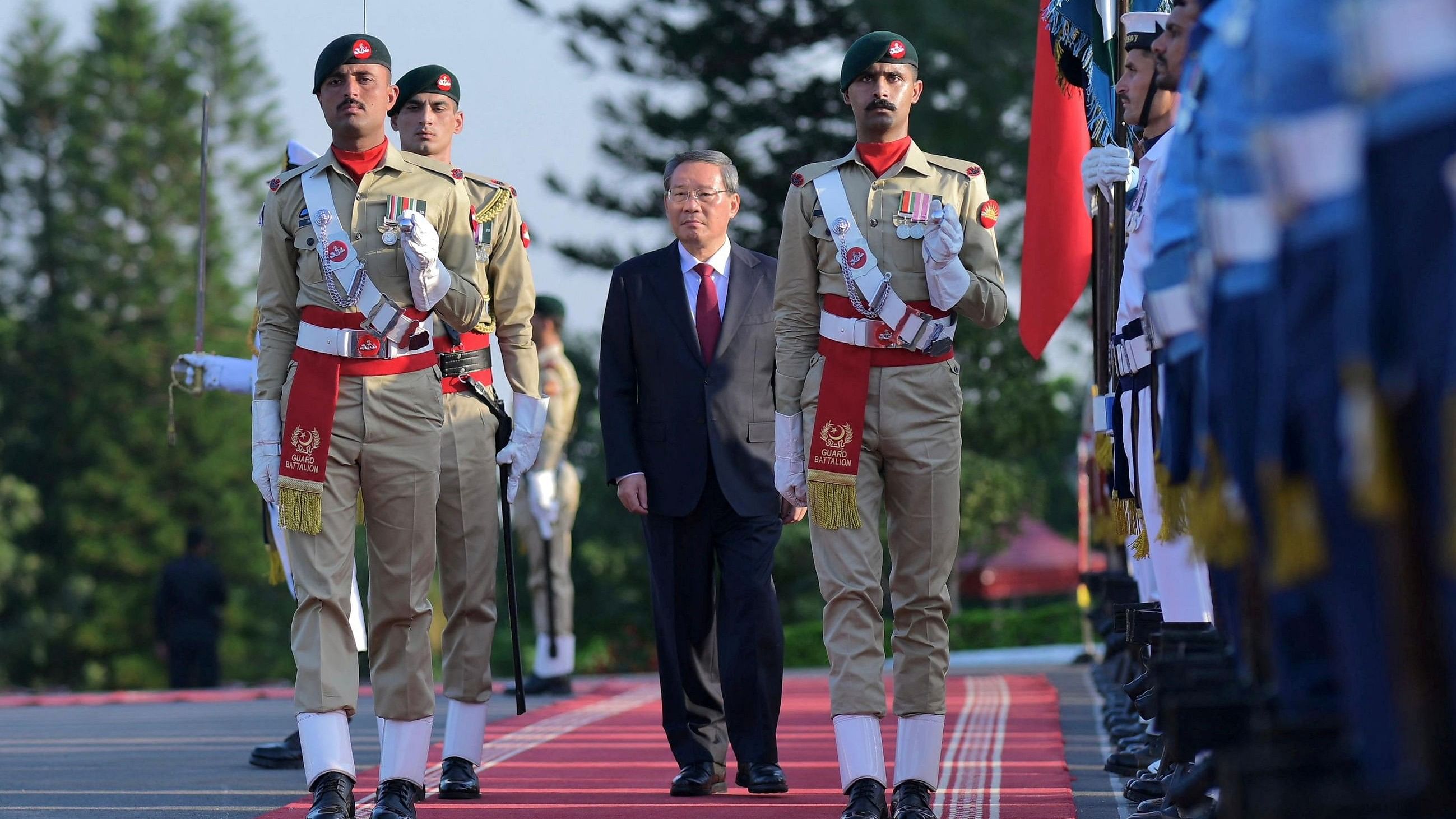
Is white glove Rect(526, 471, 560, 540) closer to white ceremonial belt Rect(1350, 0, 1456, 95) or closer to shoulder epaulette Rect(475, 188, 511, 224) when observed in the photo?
shoulder epaulette Rect(475, 188, 511, 224)

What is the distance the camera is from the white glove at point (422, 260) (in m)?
5.23

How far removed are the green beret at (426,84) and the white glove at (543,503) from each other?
4.80 metres

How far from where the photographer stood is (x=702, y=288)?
21.7 feet

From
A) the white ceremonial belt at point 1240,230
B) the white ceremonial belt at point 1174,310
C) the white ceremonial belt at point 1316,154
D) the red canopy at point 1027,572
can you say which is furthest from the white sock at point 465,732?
the red canopy at point 1027,572

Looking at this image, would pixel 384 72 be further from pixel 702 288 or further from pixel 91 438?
pixel 91 438

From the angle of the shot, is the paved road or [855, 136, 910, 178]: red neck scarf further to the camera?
the paved road

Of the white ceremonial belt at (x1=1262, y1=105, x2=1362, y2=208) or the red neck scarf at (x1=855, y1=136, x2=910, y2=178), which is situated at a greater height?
the red neck scarf at (x1=855, y1=136, x2=910, y2=178)

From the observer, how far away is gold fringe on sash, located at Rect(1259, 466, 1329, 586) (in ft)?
7.96

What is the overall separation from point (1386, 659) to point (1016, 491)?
65.3ft

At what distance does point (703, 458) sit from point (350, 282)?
5.12ft

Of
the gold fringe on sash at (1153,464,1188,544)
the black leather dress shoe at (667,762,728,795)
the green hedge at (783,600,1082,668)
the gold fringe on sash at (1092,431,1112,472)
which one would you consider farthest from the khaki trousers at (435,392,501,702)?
the green hedge at (783,600,1082,668)

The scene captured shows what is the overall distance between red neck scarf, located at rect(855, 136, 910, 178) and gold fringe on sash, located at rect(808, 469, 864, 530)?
2.79ft

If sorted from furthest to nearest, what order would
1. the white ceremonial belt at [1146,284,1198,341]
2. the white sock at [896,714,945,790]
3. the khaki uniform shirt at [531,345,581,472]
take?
the khaki uniform shirt at [531,345,581,472] < the white sock at [896,714,945,790] < the white ceremonial belt at [1146,284,1198,341]

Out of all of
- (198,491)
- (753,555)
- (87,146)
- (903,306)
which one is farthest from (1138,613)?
(87,146)
